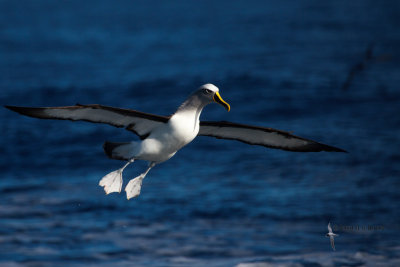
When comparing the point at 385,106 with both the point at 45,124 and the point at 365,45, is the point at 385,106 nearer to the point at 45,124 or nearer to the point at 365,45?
the point at 45,124

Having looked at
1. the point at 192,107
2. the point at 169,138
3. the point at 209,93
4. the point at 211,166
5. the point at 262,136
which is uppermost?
the point at 211,166

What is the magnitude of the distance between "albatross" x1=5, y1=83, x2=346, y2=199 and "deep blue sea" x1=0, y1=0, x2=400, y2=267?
9.24m

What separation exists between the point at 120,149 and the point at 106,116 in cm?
74

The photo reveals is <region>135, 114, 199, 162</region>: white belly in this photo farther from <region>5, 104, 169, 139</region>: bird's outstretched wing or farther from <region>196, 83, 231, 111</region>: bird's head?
<region>196, 83, 231, 111</region>: bird's head

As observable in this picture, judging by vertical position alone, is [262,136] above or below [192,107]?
above

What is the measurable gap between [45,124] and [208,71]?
20128 millimetres

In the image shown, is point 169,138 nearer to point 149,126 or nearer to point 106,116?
point 149,126

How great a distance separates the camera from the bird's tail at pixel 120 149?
13.2 metres

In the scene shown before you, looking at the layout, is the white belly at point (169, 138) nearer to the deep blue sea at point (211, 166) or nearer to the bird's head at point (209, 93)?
the bird's head at point (209, 93)

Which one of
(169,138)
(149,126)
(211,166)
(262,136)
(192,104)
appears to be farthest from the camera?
(211,166)

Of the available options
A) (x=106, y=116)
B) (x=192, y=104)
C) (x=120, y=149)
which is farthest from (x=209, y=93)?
(x=106, y=116)

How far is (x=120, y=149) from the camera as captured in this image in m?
13.3

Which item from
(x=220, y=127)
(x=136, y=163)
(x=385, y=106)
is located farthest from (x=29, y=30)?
(x=220, y=127)

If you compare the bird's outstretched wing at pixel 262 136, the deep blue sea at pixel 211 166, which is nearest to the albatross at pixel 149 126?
the bird's outstretched wing at pixel 262 136
